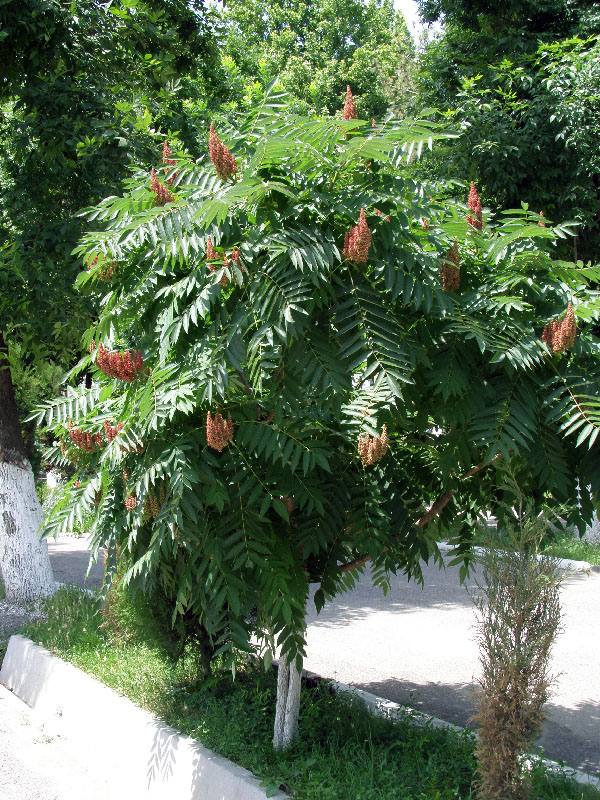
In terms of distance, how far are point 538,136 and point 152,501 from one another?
7.81 m

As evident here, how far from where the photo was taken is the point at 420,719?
5.40 meters

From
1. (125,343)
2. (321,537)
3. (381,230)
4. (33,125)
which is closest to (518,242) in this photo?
(381,230)

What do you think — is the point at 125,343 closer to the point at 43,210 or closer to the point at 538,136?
the point at 43,210

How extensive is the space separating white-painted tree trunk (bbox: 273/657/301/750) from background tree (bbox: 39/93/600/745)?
0.91 meters

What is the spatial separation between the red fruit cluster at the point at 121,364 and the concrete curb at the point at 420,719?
313 centimetres

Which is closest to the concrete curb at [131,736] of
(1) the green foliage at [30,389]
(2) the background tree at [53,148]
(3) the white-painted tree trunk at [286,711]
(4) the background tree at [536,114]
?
(3) the white-painted tree trunk at [286,711]

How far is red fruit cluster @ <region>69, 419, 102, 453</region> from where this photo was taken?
13.0 ft

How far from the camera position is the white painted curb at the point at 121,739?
182 inches

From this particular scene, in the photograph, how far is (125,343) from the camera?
4.28m

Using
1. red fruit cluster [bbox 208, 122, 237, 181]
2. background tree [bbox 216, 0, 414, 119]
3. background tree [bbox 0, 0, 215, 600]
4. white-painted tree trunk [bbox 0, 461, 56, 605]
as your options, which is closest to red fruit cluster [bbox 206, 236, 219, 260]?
red fruit cluster [bbox 208, 122, 237, 181]

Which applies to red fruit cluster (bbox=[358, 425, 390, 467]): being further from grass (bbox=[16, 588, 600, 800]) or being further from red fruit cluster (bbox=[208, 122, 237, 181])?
grass (bbox=[16, 588, 600, 800])

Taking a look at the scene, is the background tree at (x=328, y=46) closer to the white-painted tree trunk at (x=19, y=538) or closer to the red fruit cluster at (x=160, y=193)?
the white-painted tree trunk at (x=19, y=538)

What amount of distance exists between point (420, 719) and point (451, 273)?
349cm

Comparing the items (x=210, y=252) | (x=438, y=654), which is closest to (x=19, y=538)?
(x=438, y=654)
